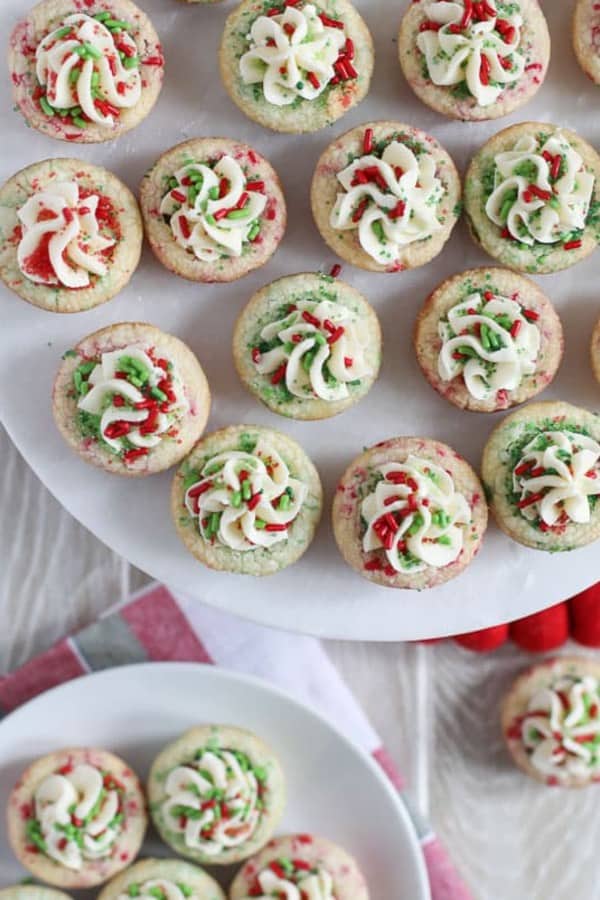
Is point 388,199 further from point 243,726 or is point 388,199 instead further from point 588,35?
point 243,726

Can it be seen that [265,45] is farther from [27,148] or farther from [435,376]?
[435,376]

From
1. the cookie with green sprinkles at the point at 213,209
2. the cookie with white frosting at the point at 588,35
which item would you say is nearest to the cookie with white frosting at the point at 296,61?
the cookie with green sprinkles at the point at 213,209

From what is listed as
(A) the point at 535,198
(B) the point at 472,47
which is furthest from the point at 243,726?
(B) the point at 472,47

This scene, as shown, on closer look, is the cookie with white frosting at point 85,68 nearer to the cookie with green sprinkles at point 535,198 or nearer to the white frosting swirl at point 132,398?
the white frosting swirl at point 132,398

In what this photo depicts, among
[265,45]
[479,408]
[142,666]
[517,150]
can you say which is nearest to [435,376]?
[479,408]

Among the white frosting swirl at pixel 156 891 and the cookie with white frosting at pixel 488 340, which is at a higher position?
the cookie with white frosting at pixel 488 340

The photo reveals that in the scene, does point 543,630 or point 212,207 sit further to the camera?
point 543,630

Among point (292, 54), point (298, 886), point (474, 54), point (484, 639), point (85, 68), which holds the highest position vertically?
point (474, 54)

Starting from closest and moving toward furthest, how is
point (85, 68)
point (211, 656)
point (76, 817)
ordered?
1. point (85, 68)
2. point (76, 817)
3. point (211, 656)
